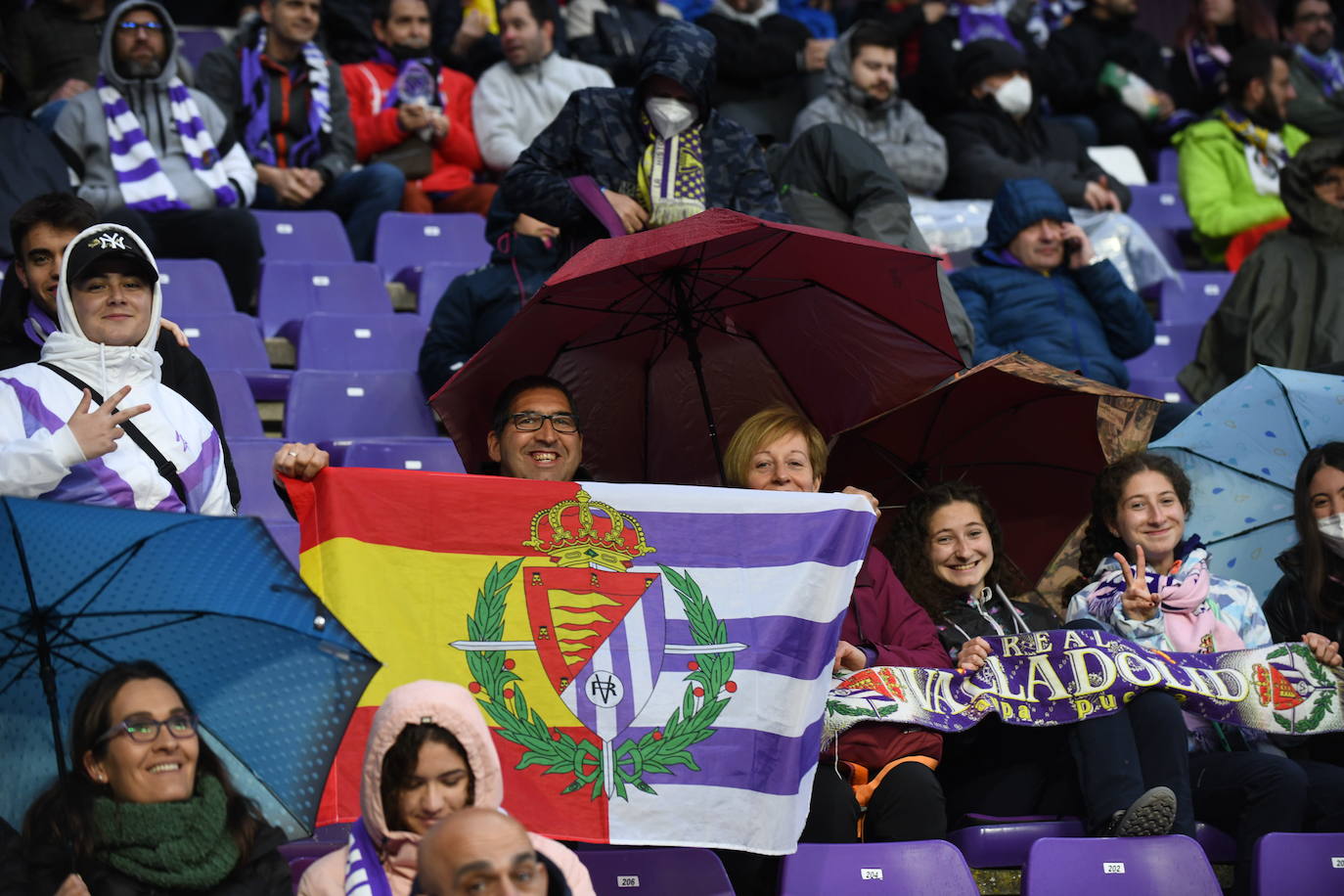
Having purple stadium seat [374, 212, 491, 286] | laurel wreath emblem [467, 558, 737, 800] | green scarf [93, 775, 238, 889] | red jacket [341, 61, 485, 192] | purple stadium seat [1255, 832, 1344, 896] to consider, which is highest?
red jacket [341, 61, 485, 192]

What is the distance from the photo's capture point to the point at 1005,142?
8.45 meters

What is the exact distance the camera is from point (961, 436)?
5.12m

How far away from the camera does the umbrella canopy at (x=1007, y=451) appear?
5.02 m

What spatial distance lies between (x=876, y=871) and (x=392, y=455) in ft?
7.71

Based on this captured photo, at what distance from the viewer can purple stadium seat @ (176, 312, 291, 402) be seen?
628 centimetres

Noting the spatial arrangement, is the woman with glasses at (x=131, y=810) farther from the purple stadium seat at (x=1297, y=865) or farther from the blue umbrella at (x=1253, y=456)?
the blue umbrella at (x=1253, y=456)

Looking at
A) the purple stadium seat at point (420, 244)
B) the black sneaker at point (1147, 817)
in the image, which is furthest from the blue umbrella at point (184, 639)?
the purple stadium seat at point (420, 244)

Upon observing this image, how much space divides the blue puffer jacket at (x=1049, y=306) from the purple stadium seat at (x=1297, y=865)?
2.49 m

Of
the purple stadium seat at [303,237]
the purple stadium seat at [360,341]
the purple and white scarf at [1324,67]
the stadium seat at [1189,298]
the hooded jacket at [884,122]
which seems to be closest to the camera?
the purple stadium seat at [360,341]

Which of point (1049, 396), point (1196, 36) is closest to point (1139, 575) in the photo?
point (1049, 396)

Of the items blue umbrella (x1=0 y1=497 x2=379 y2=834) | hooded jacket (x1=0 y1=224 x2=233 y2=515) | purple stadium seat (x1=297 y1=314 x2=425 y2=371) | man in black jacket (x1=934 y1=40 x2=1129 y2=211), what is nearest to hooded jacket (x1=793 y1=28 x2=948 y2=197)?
man in black jacket (x1=934 y1=40 x2=1129 y2=211)

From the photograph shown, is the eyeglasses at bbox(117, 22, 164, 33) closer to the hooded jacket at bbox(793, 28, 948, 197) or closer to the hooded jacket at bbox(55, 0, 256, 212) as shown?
the hooded jacket at bbox(55, 0, 256, 212)

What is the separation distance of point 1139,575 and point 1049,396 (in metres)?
0.78

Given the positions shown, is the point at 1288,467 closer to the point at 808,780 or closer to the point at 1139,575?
the point at 1139,575
